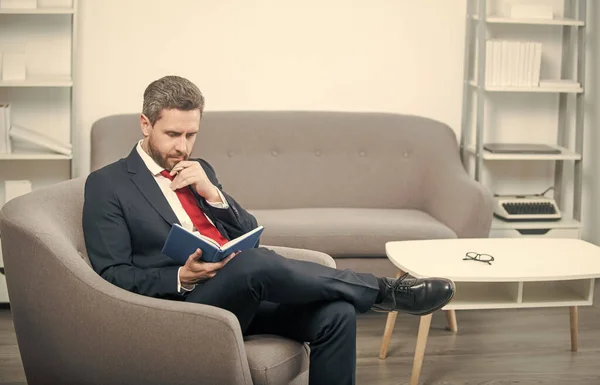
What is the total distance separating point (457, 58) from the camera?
211 inches

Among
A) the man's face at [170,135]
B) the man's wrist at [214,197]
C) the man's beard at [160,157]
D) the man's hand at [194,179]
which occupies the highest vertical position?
the man's face at [170,135]

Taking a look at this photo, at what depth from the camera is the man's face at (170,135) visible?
9.66ft

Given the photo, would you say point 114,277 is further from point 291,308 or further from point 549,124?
point 549,124

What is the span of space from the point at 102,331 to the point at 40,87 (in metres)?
2.69

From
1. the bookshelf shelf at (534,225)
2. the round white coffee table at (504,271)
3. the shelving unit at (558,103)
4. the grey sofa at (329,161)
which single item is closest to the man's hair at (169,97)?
the round white coffee table at (504,271)

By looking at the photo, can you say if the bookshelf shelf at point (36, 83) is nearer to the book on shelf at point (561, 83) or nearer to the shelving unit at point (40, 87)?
the shelving unit at point (40, 87)

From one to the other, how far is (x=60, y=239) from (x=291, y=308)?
72 cm

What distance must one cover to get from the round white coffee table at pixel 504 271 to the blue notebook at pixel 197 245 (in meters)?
0.85

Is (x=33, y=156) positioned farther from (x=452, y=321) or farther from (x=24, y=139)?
(x=452, y=321)

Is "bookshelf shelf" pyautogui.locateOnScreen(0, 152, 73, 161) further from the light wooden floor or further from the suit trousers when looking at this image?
the suit trousers

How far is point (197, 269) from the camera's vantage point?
107 inches

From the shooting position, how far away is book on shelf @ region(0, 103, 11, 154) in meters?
4.66

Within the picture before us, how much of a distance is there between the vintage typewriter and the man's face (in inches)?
100

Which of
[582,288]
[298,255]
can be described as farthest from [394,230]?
[298,255]
